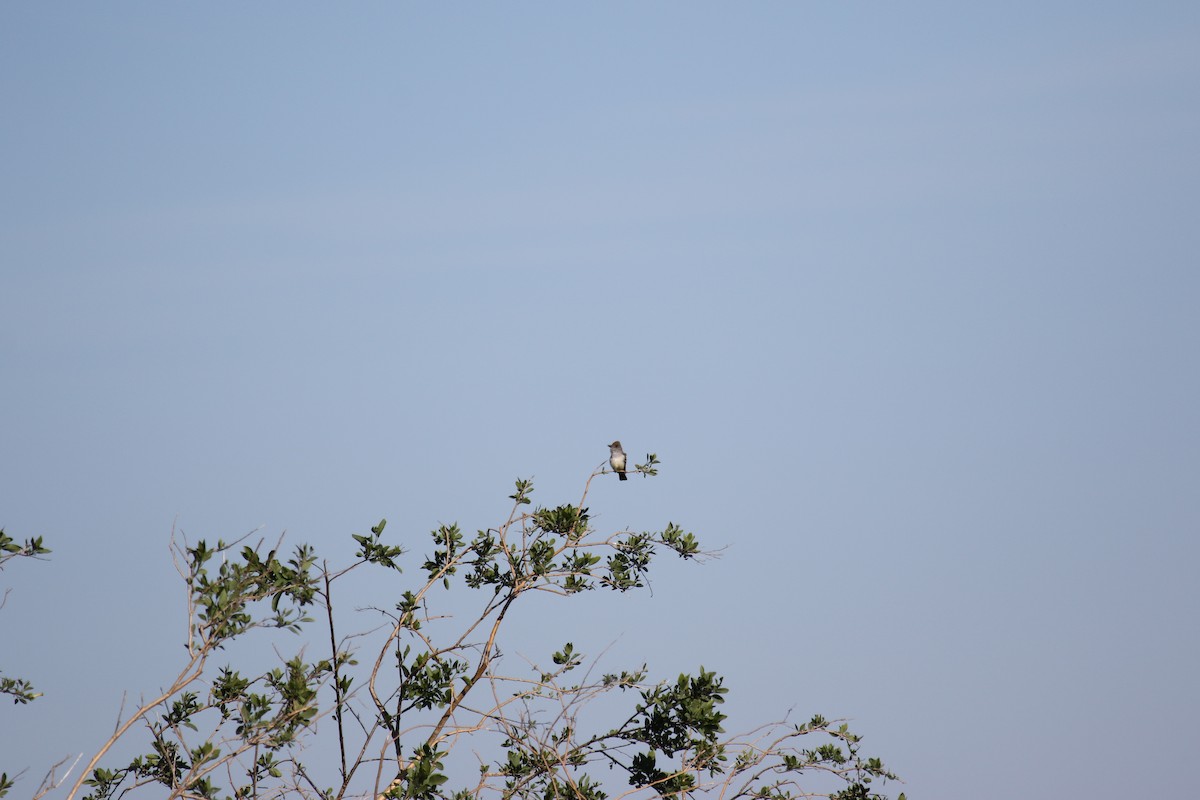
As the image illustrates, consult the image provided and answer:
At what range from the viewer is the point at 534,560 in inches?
400

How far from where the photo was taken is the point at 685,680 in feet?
31.8

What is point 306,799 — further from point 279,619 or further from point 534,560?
point 534,560

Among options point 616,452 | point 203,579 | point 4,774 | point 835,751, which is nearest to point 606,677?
point 835,751

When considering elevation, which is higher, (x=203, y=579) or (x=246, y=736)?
(x=203, y=579)

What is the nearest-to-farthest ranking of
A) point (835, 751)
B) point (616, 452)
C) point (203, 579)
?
point (203, 579), point (835, 751), point (616, 452)

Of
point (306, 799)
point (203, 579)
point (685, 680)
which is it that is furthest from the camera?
point (685, 680)

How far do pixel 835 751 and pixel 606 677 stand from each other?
2.38 metres

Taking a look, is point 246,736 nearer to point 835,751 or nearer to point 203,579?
point 203,579

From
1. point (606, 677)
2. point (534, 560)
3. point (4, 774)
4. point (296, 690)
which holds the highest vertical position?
point (534, 560)

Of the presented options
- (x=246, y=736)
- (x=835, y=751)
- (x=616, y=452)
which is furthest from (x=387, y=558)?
(x=616, y=452)

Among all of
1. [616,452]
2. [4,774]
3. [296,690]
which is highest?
[616,452]

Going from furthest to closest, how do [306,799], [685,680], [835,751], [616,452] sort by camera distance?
1. [616,452]
2. [835,751]
3. [685,680]
4. [306,799]

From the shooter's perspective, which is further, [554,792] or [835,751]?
[835,751]

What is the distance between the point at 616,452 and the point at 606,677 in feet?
22.9
